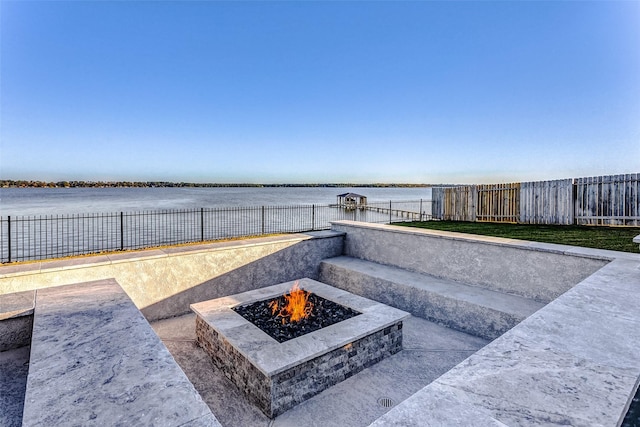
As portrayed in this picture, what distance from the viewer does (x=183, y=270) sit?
5703 millimetres

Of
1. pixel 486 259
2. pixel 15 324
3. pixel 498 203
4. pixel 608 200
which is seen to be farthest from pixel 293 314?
pixel 498 203

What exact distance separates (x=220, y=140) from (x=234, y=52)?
11.4 meters

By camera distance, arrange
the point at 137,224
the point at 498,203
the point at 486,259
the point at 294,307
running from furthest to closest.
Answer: the point at 137,224 < the point at 498,203 < the point at 486,259 < the point at 294,307

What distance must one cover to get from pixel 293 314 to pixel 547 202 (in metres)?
10.4

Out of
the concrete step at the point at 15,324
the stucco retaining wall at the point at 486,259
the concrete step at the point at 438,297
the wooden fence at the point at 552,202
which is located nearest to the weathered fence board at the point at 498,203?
the wooden fence at the point at 552,202

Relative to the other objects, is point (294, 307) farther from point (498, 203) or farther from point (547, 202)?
point (498, 203)

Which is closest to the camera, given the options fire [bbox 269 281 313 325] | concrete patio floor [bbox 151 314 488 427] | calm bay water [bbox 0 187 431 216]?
concrete patio floor [bbox 151 314 488 427]

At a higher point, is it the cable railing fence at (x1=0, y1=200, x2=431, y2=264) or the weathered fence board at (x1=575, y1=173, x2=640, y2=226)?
the weathered fence board at (x1=575, y1=173, x2=640, y2=226)

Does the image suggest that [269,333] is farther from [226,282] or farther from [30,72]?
[30,72]

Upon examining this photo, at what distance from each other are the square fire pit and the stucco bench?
113cm

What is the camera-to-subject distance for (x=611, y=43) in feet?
30.2

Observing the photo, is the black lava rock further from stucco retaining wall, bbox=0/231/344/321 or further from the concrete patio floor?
stucco retaining wall, bbox=0/231/344/321

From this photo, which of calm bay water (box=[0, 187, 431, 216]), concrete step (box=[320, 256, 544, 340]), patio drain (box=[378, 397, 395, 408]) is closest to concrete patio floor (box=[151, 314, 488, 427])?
patio drain (box=[378, 397, 395, 408])

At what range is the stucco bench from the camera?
159 centimetres
